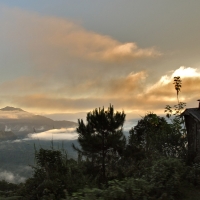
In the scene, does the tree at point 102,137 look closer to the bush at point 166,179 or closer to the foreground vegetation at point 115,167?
the foreground vegetation at point 115,167

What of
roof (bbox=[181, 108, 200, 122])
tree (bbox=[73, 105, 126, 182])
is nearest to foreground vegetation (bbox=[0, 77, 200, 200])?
tree (bbox=[73, 105, 126, 182])

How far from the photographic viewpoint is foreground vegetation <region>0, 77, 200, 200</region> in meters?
10.7

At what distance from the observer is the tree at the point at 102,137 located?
31252 mm

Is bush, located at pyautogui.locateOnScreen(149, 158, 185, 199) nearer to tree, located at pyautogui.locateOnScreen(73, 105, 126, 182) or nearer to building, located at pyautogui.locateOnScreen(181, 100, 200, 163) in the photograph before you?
building, located at pyautogui.locateOnScreen(181, 100, 200, 163)

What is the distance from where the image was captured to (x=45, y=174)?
17.8 meters

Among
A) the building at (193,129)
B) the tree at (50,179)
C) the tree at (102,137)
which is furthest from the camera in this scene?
the tree at (102,137)

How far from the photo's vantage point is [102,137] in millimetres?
31766

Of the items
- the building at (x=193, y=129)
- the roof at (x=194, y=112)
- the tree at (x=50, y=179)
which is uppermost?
the roof at (x=194, y=112)

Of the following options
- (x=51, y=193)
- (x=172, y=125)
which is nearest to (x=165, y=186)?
(x=51, y=193)

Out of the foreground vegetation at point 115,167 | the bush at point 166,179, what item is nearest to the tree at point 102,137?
the foreground vegetation at point 115,167

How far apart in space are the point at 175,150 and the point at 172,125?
54.8ft

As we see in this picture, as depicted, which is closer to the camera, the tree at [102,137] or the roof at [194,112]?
the roof at [194,112]

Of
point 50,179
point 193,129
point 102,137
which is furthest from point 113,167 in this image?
point 50,179

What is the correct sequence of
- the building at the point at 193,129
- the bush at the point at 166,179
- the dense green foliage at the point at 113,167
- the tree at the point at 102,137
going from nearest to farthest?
the dense green foliage at the point at 113,167 → the bush at the point at 166,179 → the building at the point at 193,129 → the tree at the point at 102,137
